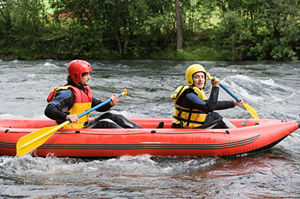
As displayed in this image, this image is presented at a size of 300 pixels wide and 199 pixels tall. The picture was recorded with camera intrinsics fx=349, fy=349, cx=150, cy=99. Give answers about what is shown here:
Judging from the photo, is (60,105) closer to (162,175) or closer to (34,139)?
(34,139)

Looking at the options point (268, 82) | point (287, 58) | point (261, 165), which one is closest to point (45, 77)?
point (268, 82)

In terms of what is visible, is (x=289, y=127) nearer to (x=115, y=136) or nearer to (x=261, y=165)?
(x=261, y=165)

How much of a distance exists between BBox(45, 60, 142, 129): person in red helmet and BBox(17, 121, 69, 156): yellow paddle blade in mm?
179

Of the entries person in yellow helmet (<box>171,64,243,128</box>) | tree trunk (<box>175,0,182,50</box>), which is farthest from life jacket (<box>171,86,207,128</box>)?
tree trunk (<box>175,0,182,50</box>)

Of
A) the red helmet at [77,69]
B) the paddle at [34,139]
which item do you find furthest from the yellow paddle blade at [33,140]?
the red helmet at [77,69]

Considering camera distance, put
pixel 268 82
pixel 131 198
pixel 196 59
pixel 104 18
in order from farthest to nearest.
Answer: pixel 104 18 → pixel 196 59 → pixel 268 82 → pixel 131 198

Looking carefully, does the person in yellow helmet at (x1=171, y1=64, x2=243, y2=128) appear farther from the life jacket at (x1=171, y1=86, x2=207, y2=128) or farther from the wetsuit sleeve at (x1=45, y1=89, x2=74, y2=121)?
the wetsuit sleeve at (x1=45, y1=89, x2=74, y2=121)

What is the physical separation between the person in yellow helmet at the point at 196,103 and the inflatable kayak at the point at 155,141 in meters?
0.18

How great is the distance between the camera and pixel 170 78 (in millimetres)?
11156

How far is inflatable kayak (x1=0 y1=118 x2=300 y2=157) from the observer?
4.36m

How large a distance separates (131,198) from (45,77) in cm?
876

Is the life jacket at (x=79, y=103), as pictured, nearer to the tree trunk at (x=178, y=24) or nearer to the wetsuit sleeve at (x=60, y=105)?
the wetsuit sleeve at (x=60, y=105)

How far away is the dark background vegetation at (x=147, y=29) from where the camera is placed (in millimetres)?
15977

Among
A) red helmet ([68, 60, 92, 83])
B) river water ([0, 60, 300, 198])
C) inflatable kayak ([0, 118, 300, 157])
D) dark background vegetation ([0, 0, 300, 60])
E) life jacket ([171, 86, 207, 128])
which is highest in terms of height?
dark background vegetation ([0, 0, 300, 60])
